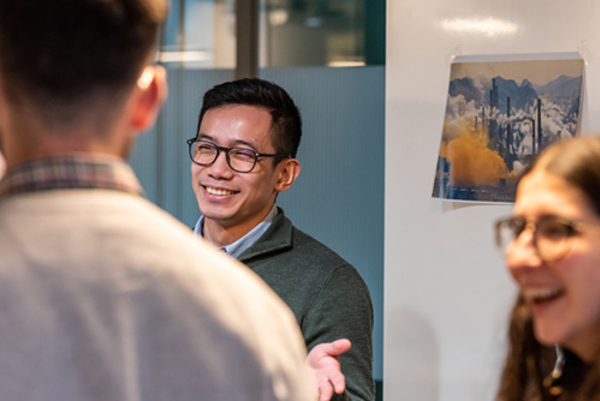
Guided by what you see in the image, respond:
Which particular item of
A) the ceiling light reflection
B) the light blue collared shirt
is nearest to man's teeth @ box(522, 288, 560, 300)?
the light blue collared shirt

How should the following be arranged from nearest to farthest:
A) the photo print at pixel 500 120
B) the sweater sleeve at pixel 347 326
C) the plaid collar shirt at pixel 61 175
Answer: the plaid collar shirt at pixel 61 175
the sweater sleeve at pixel 347 326
the photo print at pixel 500 120

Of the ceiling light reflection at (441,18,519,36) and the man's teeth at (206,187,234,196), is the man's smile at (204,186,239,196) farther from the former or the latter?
the ceiling light reflection at (441,18,519,36)

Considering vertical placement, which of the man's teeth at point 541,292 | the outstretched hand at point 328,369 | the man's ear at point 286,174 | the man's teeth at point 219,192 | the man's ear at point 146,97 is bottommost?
the outstretched hand at point 328,369

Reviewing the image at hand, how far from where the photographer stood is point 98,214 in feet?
2.27

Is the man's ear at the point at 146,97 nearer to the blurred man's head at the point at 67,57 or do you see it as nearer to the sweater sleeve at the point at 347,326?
the blurred man's head at the point at 67,57

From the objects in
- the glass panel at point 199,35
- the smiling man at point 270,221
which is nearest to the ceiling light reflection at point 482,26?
the smiling man at point 270,221

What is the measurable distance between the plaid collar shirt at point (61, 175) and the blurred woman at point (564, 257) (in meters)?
0.56

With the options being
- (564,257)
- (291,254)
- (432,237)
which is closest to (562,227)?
(564,257)

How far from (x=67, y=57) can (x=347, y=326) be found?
1.27 metres

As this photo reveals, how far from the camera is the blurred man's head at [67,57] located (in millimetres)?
705

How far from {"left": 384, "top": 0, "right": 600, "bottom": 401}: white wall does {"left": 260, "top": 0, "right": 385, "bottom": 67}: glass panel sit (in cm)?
32

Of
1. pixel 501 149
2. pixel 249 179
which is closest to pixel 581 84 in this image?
pixel 501 149

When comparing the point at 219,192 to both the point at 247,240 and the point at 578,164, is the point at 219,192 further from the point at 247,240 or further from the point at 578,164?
the point at 578,164

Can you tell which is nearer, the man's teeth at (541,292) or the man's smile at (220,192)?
the man's teeth at (541,292)
